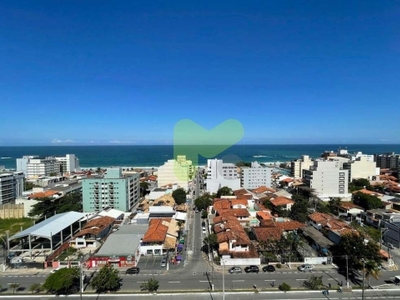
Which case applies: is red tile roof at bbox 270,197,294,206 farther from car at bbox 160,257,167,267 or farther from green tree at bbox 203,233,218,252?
car at bbox 160,257,167,267

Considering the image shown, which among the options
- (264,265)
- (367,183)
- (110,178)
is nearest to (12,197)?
(110,178)

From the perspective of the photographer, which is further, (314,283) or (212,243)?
(212,243)

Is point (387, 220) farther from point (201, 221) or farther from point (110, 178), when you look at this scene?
point (110, 178)

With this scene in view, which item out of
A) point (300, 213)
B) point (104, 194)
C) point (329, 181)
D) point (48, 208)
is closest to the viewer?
point (300, 213)

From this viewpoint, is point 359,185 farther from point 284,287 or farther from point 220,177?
point 284,287

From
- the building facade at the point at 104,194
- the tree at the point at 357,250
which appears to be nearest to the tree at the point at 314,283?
the tree at the point at 357,250

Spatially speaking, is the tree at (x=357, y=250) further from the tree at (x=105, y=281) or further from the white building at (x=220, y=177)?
the white building at (x=220, y=177)

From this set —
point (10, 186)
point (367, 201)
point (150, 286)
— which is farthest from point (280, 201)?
point (10, 186)
